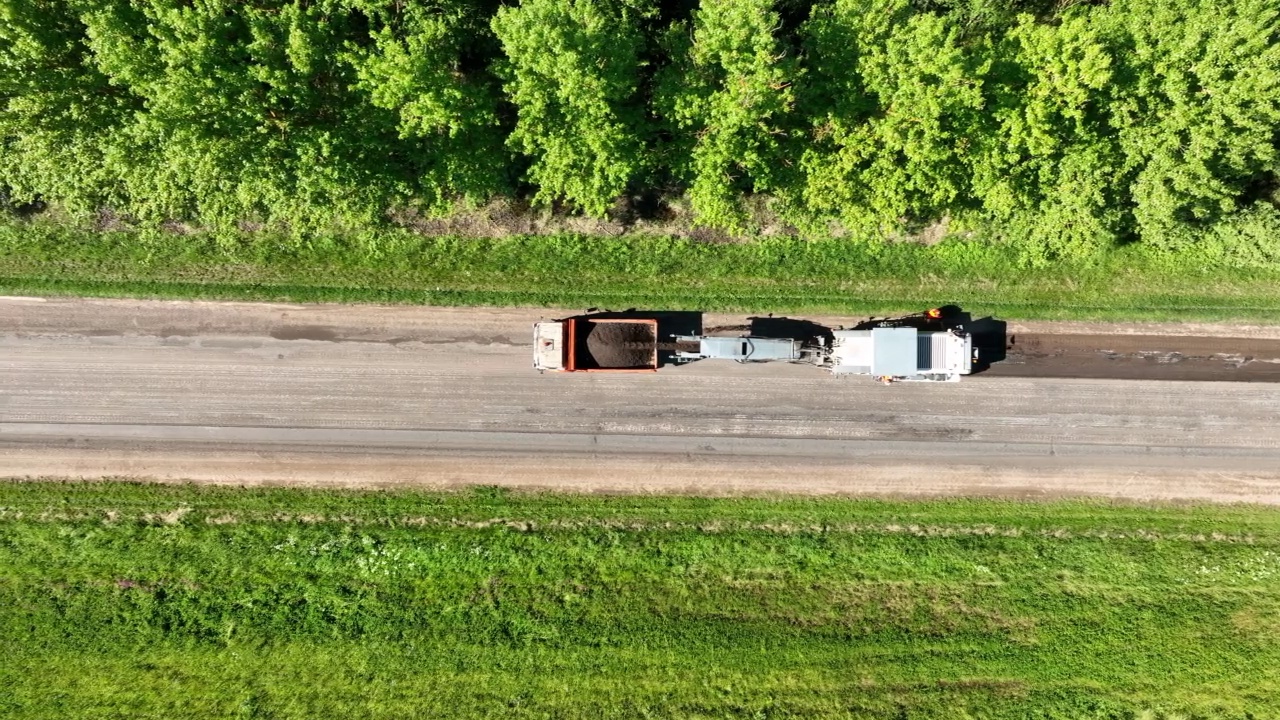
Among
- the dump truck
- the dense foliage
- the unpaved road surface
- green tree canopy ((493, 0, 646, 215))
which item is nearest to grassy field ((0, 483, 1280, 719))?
the unpaved road surface

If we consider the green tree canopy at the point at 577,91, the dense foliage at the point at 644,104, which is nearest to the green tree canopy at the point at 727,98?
the dense foliage at the point at 644,104

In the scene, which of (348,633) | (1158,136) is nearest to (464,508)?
(348,633)

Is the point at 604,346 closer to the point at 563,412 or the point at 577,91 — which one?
the point at 563,412

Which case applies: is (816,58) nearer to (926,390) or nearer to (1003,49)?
(1003,49)

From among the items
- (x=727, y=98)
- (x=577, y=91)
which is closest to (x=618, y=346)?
(x=577, y=91)

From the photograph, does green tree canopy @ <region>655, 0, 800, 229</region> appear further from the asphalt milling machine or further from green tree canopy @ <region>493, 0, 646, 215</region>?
the asphalt milling machine

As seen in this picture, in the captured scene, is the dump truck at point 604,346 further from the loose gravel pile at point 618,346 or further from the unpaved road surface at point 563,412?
the unpaved road surface at point 563,412
